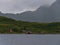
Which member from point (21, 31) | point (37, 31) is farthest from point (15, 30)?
point (37, 31)

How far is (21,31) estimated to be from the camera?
18362 cm

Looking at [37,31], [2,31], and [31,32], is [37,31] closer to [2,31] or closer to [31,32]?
[31,32]

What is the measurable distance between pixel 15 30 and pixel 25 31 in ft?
25.9

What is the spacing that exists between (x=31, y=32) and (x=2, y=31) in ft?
73.6

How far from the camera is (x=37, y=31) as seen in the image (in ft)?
635

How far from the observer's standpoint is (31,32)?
186m

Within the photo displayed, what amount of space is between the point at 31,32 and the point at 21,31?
26.5 feet

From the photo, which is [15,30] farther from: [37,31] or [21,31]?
[37,31]

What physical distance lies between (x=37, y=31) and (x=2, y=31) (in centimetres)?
2927

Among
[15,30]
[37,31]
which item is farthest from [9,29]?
[37,31]

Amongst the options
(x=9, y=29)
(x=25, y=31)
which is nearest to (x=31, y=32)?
(x=25, y=31)

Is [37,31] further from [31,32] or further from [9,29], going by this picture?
[9,29]

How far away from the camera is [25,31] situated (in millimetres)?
186000

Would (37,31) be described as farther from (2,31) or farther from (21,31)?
(2,31)
